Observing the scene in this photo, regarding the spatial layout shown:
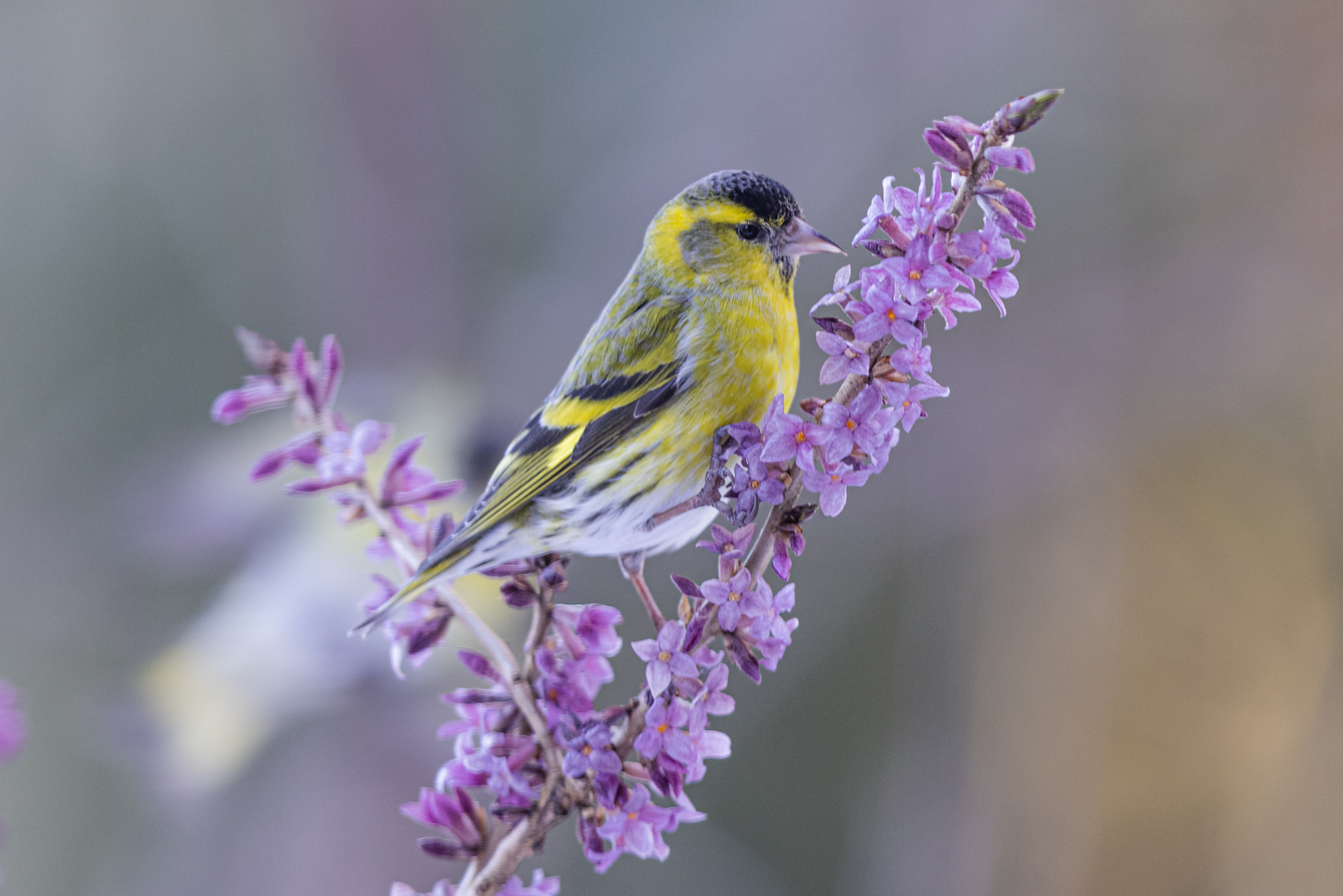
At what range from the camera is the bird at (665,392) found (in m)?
1.44

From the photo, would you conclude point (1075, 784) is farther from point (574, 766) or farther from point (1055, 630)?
point (574, 766)

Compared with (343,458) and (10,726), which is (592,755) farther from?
(10,726)

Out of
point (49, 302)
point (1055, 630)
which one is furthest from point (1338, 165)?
point (49, 302)

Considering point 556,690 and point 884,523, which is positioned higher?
point 556,690

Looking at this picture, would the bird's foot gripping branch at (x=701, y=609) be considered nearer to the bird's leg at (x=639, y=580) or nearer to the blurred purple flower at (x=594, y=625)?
the blurred purple flower at (x=594, y=625)

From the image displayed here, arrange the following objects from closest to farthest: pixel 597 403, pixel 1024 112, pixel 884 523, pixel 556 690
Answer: pixel 1024 112
pixel 556 690
pixel 597 403
pixel 884 523

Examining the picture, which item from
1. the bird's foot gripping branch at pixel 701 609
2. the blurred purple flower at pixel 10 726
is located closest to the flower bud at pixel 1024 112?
the bird's foot gripping branch at pixel 701 609

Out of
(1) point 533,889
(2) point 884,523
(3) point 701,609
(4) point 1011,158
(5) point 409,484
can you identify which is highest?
(5) point 409,484

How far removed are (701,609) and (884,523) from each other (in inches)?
106

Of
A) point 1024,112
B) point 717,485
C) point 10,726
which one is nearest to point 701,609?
point 717,485

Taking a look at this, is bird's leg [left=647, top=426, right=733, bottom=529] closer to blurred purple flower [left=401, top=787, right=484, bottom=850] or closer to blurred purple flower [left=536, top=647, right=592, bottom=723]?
blurred purple flower [left=536, top=647, right=592, bottom=723]

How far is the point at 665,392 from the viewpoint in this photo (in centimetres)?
148

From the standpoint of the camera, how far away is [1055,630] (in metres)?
3.51

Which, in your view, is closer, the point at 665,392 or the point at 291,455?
the point at 291,455
